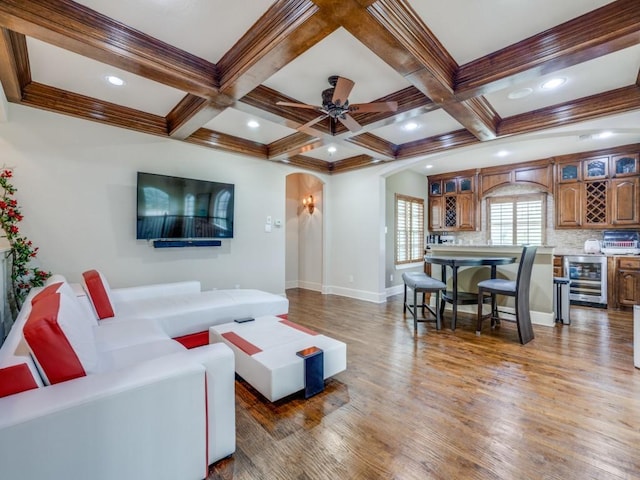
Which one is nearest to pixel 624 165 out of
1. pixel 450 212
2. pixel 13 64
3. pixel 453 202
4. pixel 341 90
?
pixel 453 202

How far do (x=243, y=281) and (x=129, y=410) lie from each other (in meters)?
3.71

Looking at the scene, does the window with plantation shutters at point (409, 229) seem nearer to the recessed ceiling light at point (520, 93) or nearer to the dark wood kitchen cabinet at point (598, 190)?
the dark wood kitchen cabinet at point (598, 190)

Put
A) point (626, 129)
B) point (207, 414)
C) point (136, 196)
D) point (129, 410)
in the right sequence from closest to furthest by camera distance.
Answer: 1. point (129, 410)
2. point (207, 414)
3. point (626, 129)
4. point (136, 196)

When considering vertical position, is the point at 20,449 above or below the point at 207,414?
above

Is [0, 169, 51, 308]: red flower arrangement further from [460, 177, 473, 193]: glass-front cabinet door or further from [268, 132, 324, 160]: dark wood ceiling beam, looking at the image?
[460, 177, 473, 193]: glass-front cabinet door

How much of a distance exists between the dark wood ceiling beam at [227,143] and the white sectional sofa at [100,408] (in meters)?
3.16

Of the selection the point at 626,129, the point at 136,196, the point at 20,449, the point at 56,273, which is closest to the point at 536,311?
the point at 626,129

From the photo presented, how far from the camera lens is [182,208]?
13.3 feet

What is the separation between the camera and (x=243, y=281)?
4871 mm

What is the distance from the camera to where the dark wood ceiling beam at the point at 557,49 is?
1911mm

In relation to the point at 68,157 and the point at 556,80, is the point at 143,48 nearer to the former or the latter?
the point at 68,157

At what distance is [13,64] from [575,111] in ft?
17.7

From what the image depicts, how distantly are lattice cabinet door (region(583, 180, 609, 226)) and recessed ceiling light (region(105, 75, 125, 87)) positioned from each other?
7162 millimetres

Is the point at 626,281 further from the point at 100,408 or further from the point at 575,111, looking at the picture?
the point at 100,408
